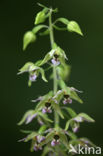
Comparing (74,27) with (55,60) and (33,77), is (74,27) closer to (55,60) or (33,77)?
(55,60)

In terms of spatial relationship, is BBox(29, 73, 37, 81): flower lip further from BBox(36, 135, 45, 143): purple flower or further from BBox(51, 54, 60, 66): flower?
BBox(36, 135, 45, 143): purple flower

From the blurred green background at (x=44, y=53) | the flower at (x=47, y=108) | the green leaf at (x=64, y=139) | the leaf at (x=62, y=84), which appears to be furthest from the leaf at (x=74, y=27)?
the blurred green background at (x=44, y=53)

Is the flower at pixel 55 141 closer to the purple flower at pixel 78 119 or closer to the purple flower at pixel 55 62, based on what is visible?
the purple flower at pixel 78 119

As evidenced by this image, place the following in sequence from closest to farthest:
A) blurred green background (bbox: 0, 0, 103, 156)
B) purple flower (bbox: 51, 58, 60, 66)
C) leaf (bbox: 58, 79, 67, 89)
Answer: purple flower (bbox: 51, 58, 60, 66), leaf (bbox: 58, 79, 67, 89), blurred green background (bbox: 0, 0, 103, 156)

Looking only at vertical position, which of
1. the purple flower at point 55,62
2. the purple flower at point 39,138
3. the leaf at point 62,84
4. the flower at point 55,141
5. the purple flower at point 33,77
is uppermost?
the purple flower at point 55,62

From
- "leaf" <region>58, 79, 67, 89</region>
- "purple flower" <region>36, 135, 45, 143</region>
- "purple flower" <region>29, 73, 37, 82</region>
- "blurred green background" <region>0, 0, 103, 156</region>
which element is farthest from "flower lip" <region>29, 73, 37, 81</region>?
"blurred green background" <region>0, 0, 103, 156</region>

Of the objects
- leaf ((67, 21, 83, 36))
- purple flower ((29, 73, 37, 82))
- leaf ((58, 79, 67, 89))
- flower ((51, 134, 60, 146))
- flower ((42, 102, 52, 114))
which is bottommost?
flower ((51, 134, 60, 146))

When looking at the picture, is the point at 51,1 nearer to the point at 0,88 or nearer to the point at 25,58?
the point at 25,58

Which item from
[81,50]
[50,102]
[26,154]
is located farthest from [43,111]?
[81,50]
